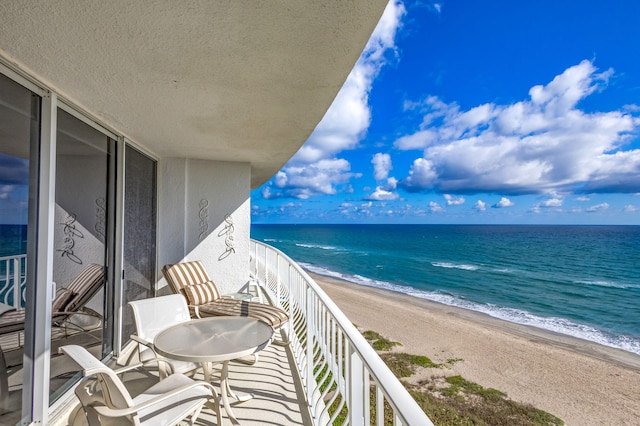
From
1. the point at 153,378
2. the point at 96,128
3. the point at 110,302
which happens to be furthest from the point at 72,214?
the point at 153,378

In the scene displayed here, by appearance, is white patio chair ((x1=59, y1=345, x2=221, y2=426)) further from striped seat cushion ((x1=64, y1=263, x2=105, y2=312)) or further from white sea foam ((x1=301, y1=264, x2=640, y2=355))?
white sea foam ((x1=301, y1=264, x2=640, y2=355))

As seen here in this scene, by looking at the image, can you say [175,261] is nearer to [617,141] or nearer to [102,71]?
[102,71]

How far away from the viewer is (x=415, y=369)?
7.12 meters

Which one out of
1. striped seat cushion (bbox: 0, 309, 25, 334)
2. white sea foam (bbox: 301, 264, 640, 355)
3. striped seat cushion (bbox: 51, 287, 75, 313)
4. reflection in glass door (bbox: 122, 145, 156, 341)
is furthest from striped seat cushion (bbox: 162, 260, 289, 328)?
white sea foam (bbox: 301, 264, 640, 355)

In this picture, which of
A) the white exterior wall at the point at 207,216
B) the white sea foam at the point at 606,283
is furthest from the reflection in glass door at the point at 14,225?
the white sea foam at the point at 606,283

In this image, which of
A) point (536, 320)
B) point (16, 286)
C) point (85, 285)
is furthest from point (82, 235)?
point (536, 320)

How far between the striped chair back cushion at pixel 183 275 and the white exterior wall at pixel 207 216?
21.1 inches

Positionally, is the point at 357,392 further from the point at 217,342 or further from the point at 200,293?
the point at 200,293

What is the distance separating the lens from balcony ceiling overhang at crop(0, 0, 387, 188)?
55.6 inches

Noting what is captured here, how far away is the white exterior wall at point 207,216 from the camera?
15.5 ft

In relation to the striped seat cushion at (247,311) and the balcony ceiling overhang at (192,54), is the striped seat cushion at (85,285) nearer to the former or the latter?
the striped seat cushion at (247,311)

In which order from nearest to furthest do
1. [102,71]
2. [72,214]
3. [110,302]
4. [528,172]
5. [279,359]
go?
1. [102,71]
2. [72,214]
3. [110,302]
4. [279,359]
5. [528,172]

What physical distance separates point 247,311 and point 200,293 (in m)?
0.93

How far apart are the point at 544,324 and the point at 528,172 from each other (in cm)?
3852
